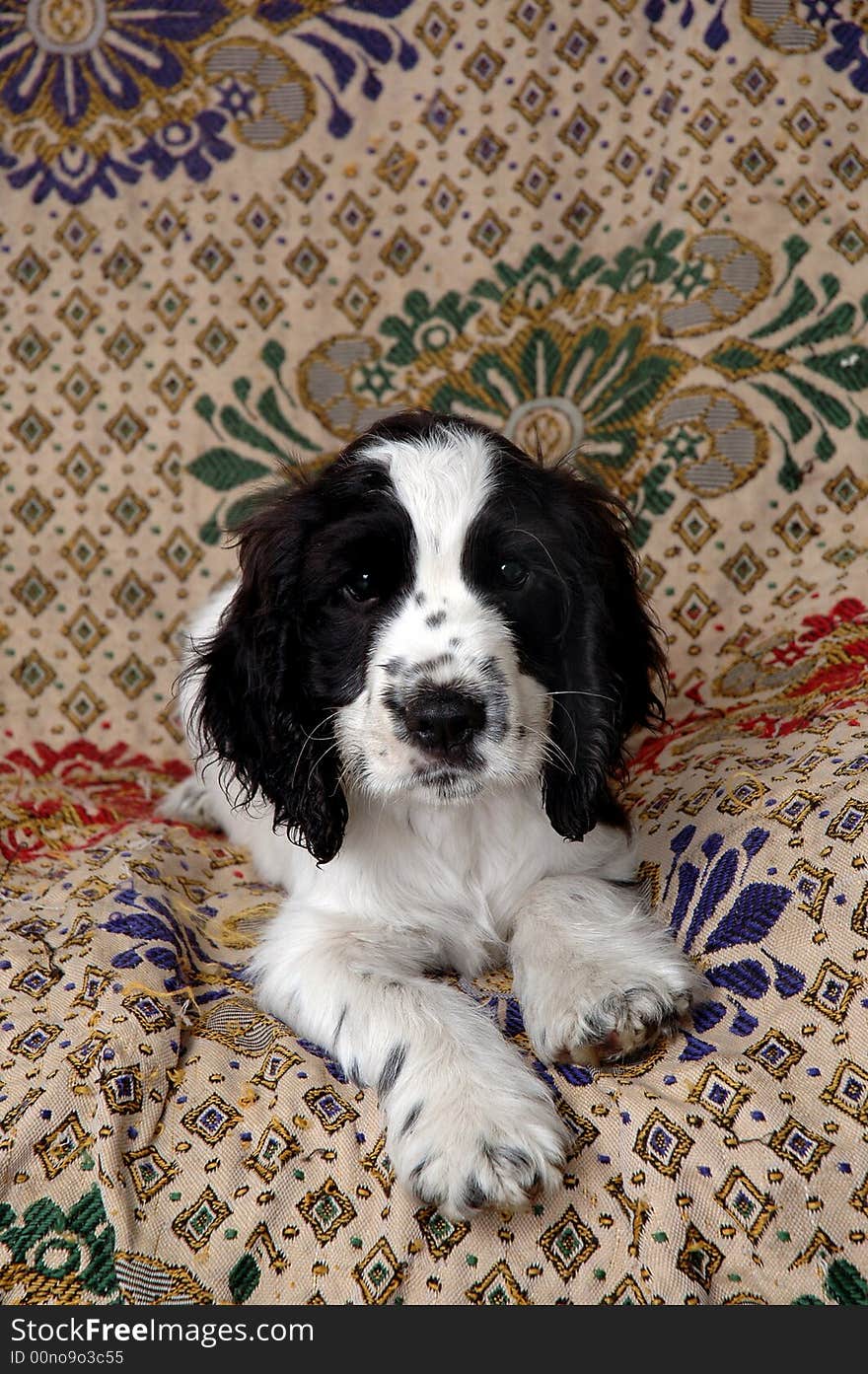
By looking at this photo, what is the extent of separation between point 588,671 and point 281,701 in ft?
2.01

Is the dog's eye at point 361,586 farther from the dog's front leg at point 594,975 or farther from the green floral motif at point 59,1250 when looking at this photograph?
the green floral motif at point 59,1250

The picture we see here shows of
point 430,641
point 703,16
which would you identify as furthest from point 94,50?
point 430,641

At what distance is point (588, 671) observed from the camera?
7.92 feet

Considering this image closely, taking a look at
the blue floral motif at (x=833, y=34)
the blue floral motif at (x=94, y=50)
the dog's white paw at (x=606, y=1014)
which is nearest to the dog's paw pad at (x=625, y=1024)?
the dog's white paw at (x=606, y=1014)

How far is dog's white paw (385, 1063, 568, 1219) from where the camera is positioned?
1816 millimetres

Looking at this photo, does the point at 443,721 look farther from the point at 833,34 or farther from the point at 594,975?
the point at 833,34

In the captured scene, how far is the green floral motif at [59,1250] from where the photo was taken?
1784mm

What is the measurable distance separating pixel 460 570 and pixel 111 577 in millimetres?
2308

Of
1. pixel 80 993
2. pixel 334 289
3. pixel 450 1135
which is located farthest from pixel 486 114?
pixel 450 1135

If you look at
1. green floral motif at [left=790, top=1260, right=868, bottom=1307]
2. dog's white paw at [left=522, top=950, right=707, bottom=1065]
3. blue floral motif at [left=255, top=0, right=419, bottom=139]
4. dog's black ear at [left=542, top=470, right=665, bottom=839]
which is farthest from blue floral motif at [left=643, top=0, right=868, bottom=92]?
green floral motif at [left=790, top=1260, right=868, bottom=1307]

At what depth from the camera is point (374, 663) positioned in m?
2.28

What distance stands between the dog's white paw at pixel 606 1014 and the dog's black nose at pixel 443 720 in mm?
473

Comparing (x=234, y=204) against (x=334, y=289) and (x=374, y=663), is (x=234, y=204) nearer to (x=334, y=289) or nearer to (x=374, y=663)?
(x=334, y=289)

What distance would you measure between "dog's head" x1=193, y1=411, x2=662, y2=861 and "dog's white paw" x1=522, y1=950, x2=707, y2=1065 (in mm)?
390
